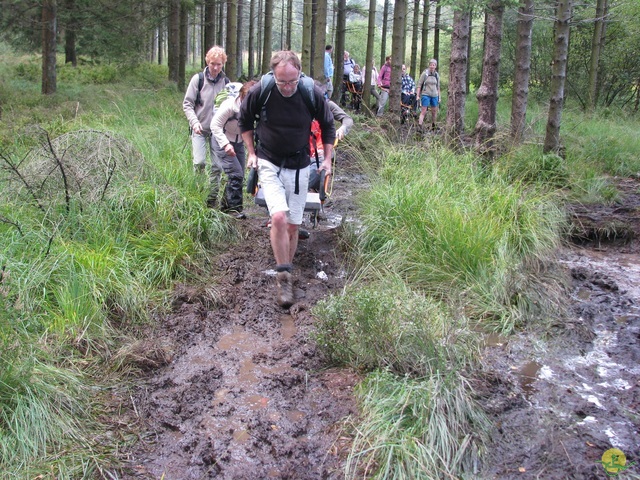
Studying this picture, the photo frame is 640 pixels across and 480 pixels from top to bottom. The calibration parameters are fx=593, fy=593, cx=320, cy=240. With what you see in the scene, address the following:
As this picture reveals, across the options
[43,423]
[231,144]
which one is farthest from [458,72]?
[43,423]

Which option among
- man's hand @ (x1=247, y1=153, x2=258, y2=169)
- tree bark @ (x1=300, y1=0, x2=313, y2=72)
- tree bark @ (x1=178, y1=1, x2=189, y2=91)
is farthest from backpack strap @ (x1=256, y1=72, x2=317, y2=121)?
tree bark @ (x1=178, y1=1, x2=189, y2=91)

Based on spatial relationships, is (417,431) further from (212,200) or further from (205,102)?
(205,102)

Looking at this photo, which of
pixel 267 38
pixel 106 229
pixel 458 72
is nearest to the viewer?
pixel 106 229

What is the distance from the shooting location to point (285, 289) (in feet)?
18.0

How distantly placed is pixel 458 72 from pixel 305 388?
696 centimetres

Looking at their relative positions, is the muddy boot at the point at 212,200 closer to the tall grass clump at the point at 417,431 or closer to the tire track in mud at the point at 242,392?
the tire track in mud at the point at 242,392

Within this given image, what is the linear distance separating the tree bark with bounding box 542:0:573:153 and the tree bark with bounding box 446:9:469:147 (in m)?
1.33

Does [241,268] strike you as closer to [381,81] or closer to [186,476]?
[186,476]

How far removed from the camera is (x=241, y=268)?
616 cm

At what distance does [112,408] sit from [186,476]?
32.0 inches

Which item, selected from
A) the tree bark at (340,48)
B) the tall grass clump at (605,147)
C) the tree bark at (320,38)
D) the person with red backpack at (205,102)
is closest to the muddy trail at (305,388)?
the person with red backpack at (205,102)

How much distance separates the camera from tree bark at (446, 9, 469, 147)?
30.6 ft

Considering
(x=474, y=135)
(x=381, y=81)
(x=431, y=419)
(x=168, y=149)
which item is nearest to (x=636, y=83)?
(x=381, y=81)

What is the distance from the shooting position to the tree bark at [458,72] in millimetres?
→ 9320
